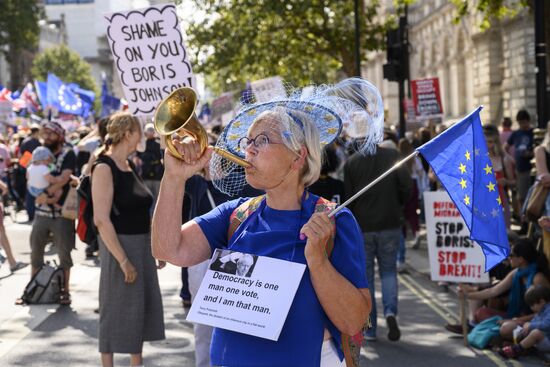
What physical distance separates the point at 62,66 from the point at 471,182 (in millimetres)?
96788

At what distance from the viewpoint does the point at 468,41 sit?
42.8m

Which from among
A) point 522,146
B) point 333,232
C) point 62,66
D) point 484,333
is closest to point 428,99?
point 522,146

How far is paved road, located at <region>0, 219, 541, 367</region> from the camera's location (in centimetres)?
793

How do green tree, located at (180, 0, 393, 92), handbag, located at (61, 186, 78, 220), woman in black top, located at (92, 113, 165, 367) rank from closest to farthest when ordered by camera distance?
woman in black top, located at (92, 113, 165, 367) → handbag, located at (61, 186, 78, 220) → green tree, located at (180, 0, 393, 92)

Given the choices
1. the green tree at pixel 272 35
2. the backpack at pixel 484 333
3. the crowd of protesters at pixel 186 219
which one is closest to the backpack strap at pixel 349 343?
the crowd of protesters at pixel 186 219

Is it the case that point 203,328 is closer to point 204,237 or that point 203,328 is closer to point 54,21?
point 204,237

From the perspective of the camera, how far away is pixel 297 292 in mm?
3553

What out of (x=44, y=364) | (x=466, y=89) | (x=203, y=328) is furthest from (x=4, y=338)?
(x=466, y=89)

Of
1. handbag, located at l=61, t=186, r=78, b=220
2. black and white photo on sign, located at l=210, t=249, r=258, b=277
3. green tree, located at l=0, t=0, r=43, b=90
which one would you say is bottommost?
black and white photo on sign, located at l=210, t=249, r=258, b=277

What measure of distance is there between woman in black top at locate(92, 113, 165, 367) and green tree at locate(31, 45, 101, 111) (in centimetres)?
9045

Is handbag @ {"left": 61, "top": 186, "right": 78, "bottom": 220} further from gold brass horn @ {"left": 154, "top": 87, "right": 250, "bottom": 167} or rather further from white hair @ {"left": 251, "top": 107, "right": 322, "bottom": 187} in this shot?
white hair @ {"left": 251, "top": 107, "right": 322, "bottom": 187}

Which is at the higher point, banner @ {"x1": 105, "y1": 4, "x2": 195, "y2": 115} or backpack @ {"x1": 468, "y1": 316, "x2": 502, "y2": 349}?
banner @ {"x1": 105, "y1": 4, "x2": 195, "y2": 115}

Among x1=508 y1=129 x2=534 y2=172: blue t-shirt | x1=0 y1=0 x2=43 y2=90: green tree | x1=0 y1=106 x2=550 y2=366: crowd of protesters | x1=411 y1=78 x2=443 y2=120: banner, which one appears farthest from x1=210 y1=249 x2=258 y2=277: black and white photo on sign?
x1=0 y1=0 x2=43 y2=90: green tree

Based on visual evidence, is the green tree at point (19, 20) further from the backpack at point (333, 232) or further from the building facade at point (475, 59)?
the backpack at point (333, 232)
